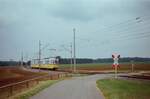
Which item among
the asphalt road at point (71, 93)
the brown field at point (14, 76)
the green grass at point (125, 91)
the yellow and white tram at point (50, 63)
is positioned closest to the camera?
the green grass at point (125, 91)

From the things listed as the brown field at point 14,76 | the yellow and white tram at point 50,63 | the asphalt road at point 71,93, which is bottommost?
the brown field at point 14,76

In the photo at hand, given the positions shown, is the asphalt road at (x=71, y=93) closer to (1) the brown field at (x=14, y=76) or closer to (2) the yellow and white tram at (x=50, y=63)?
(1) the brown field at (x=14, y=76)

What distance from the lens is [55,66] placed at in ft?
251

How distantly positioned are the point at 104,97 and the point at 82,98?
1.38m

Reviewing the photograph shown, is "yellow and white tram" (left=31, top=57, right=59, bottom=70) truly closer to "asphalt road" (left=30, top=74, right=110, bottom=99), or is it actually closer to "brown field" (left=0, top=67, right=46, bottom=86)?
"brown field" (left=0, top=67, right=46, bottom=86)

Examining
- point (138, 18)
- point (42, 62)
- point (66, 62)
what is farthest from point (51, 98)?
point (66, 62)

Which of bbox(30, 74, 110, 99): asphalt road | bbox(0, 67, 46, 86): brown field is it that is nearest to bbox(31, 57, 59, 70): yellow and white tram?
bbox(0, 67, 46, 86): brown field

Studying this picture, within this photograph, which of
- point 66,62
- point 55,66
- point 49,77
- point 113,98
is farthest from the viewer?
point 66,62

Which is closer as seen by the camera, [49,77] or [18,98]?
[18,98]

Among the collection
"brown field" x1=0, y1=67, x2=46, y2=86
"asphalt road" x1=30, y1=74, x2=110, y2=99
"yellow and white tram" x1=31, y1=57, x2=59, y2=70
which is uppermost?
"yellow and white tram" x1=31, y1=57, x2=59, y2=70

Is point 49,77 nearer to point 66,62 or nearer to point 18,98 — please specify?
point 18,98

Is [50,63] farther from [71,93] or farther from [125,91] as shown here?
[71,93]

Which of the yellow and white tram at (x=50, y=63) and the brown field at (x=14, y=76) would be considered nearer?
the brown field at (x=14, y=76)

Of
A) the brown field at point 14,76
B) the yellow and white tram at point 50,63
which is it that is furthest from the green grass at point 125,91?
the yellow and white tram at point 50,63
